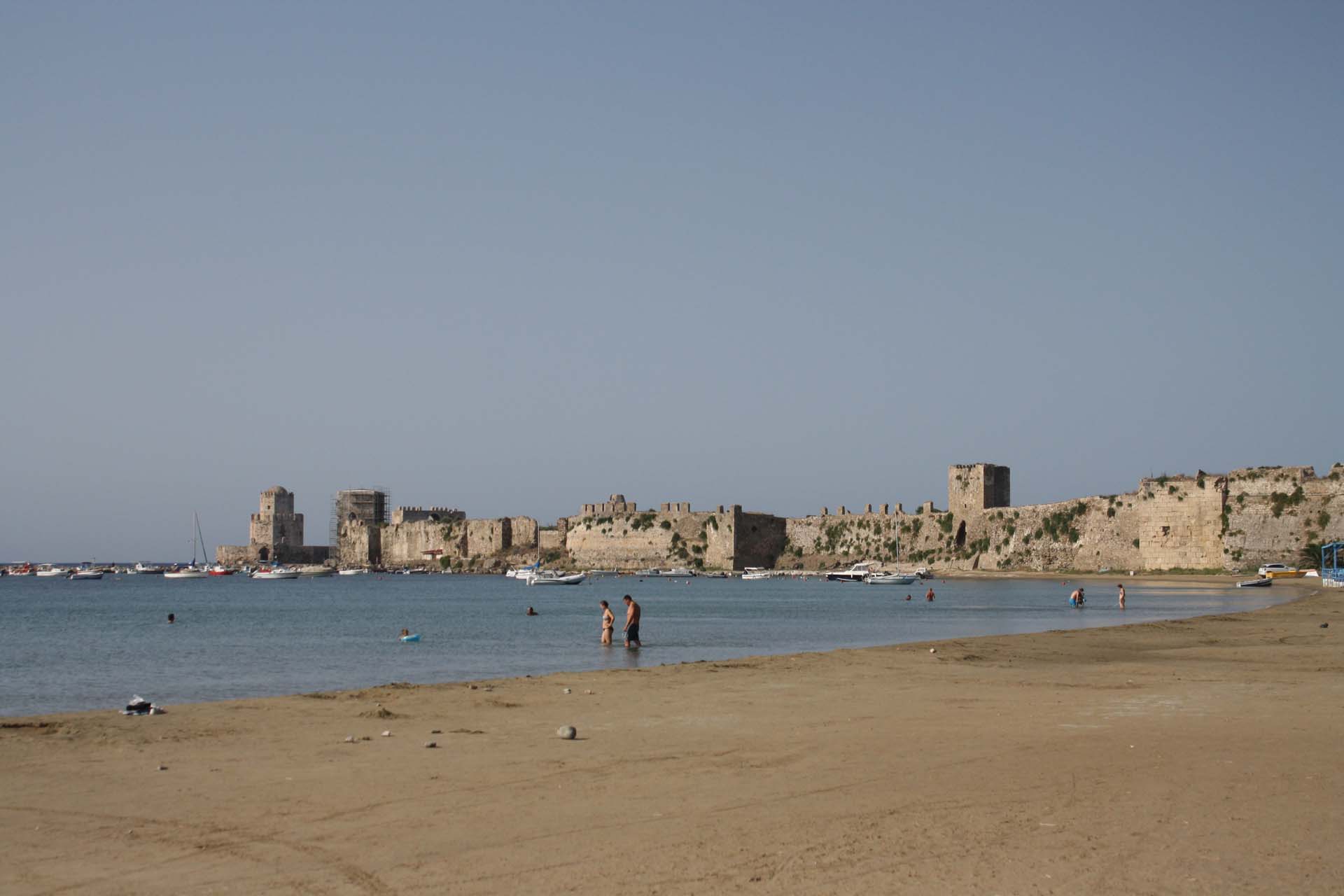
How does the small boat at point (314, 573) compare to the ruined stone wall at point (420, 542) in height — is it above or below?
below

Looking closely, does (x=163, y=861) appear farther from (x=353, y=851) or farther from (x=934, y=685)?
(x=934, y=685)

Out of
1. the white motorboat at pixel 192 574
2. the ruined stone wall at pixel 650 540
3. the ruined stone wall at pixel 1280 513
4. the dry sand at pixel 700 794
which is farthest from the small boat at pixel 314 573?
the dry sand at pixel 700 794

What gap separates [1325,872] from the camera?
5.82 meters

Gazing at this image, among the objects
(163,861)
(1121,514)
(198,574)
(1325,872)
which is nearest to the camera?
(1325,872)

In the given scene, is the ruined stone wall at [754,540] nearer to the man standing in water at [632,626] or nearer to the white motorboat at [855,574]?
the white motorboat at [855,574]

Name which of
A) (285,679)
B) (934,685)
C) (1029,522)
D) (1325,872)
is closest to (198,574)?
(1029,522)

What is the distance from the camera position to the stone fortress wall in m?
59.0

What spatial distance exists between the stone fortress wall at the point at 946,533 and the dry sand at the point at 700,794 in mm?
49208

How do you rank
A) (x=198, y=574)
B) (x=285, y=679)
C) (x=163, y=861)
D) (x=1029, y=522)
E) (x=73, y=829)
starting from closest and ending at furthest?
(x=163, y=861), (x=73, y=829), (x=285, y=679), (x=1029, y=522), (x=198, y=574)

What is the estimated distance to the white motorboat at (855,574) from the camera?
7850 centimetres

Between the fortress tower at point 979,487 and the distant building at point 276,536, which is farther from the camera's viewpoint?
the distant building at point 276,536

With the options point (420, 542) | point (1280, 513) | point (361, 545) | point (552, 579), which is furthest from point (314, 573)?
point (1280, 513)

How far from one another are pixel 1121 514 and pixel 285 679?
185ft

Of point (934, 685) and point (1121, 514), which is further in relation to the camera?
point (1121, 514)
